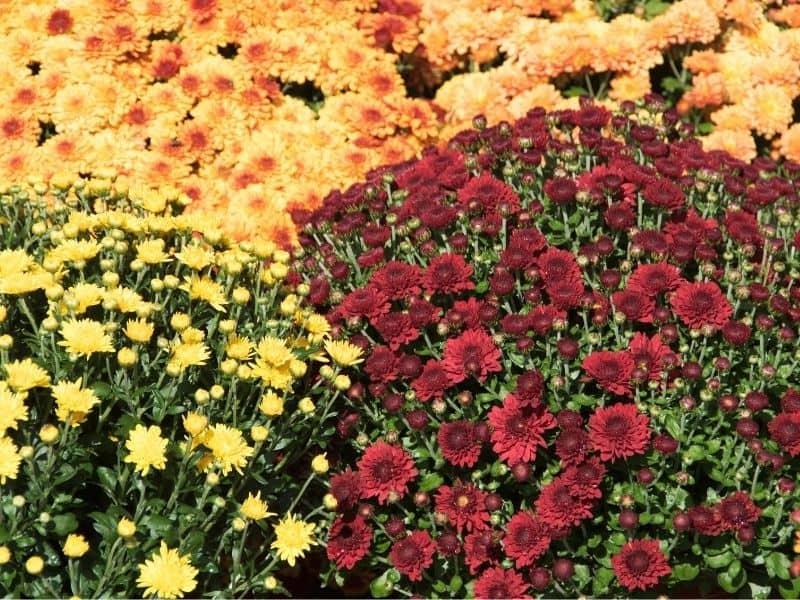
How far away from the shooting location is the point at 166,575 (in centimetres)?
239

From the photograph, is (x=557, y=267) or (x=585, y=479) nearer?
(x=585, y=479)

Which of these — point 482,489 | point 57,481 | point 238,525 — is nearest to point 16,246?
point 57,481

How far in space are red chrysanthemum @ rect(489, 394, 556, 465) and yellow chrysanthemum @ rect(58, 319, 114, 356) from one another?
109cm

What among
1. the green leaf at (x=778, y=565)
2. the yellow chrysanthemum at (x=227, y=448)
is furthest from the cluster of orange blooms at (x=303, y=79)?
the green leaf at (x=778, y=565)

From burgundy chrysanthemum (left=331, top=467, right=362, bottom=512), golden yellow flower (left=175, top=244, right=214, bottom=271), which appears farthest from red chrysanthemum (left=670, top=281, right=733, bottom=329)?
golden yellow flower (left=175, top=244, right=214, bottom=271)

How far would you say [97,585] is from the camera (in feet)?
8.25

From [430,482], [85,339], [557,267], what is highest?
[85,339]

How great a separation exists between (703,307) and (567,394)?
49cm

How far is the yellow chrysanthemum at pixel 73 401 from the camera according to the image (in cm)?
242

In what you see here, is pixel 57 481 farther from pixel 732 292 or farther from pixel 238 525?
pixel 732 292

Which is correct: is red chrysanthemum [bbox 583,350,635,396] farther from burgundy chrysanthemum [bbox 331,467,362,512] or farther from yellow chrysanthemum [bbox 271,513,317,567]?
yellow chrysanthemum [bbox 271,513,317,567]

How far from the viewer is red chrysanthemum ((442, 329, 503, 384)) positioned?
2889 millimetres

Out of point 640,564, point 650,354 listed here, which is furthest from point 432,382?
point 640,564

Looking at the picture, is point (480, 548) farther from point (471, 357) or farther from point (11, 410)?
point (11, 410)
